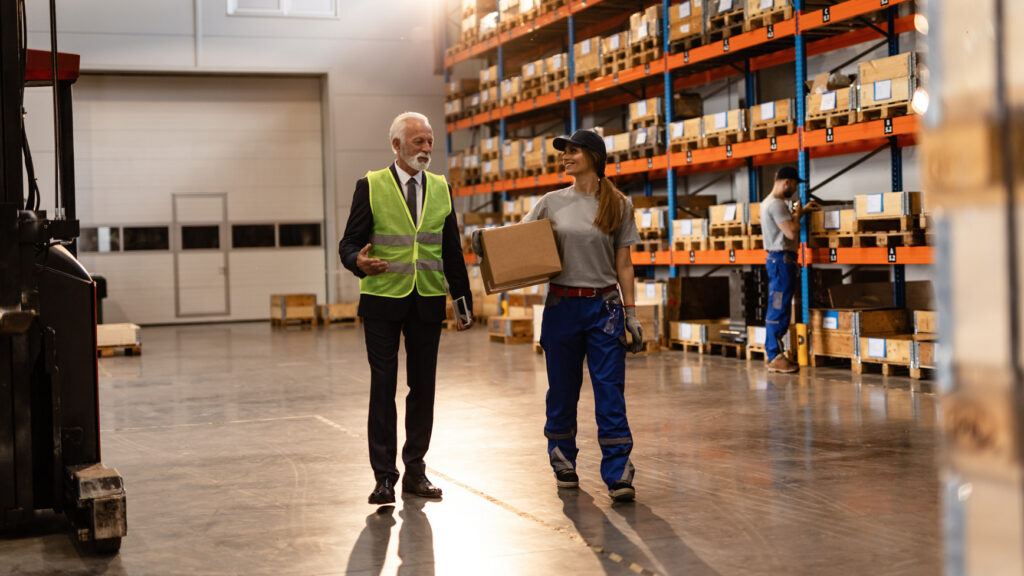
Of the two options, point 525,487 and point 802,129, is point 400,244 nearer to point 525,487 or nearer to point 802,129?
point 525,487

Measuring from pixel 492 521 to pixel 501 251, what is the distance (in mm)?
1314

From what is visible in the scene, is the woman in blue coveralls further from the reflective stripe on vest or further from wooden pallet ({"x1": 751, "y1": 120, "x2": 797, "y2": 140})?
wooden pallet ({"x1": 751, "y1": 120, "x2": 797, "y2": 140})

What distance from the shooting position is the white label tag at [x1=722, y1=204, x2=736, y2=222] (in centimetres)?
1223

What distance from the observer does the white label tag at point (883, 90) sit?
392 inches

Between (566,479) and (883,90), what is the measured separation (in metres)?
6.17

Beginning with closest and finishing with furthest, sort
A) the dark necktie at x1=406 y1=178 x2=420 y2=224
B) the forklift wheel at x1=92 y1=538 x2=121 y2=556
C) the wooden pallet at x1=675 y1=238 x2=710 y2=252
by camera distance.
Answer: the forklift wheel at x1=92 y1=538 x2=121 y2=556, the dark necktie at x1=406 y1=178 x2=420 y2=224, the wooden pallet at x1=675 y1=238 x2=710 y2=252

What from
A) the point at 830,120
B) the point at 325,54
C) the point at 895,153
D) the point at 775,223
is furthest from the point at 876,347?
the point at 325,54

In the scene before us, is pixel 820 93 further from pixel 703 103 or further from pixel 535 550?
pixel 535 550

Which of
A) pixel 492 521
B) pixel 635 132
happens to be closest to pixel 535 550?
pixel 492 521

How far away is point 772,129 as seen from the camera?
38.8ft

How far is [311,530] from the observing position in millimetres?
4828

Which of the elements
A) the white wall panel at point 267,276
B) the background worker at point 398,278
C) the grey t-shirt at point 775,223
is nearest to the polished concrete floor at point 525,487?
the background worker at point 398,278

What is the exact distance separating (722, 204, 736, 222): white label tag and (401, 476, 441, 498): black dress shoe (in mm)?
7559

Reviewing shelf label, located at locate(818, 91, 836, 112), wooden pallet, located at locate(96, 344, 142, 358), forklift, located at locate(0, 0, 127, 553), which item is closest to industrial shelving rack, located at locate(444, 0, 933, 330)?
shelf label, located at locate(818, 91, 836, 112)
